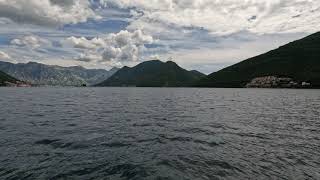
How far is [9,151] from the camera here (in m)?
29.0

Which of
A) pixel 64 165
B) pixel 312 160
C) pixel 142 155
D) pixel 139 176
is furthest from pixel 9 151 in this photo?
pixel 312 160

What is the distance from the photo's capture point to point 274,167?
2570 centimetres

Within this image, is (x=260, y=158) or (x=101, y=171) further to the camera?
(x=260, y=158)

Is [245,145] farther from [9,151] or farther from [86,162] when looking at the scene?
[9,151]

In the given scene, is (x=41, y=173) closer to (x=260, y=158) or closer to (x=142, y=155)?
(x=142, y=155)

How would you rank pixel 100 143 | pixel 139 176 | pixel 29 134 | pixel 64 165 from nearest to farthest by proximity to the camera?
pixel 139 176
pixel 64 165
pixel 100 143
pixel 29 134

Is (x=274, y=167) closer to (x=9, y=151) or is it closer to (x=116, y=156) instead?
(x=116, y=156)

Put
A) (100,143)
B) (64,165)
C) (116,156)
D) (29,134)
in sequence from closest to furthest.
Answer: (64,165) → (116,156) → (100,143) → (29,134)

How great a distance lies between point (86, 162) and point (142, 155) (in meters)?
5.34

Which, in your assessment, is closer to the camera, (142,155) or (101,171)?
(101,171)

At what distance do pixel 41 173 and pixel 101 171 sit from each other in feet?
14.1

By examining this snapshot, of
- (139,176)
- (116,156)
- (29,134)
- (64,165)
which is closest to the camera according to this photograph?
(139,176)

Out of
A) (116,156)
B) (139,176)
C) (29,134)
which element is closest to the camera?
(139,176)

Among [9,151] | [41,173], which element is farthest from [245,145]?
[9,151]
